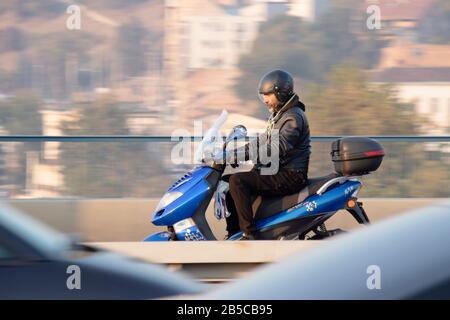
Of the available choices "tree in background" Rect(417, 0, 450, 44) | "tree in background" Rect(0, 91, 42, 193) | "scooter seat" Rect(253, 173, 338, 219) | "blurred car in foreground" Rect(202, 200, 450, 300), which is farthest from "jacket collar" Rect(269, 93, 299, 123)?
"tree in background" Rect(417, 0, 450, 44)

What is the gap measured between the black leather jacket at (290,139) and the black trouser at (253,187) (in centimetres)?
9

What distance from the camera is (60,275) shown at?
454 centimetres

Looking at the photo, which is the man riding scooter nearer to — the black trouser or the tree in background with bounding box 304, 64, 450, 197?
the black trouser

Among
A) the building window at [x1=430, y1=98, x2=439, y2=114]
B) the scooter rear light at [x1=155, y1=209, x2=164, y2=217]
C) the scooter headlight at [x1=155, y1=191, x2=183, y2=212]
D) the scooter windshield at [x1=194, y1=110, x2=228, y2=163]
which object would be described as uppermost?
the building window at [x1=430, y1=98, x2=439, y2=114]

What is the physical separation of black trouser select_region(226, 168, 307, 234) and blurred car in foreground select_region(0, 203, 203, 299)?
222 cm

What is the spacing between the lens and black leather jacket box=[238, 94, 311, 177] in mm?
7387

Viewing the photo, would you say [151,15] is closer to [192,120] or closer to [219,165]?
[192,120]

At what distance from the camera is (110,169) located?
9156 millimetres

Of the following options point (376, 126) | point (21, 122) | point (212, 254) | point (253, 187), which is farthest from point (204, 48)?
point (212, 254)

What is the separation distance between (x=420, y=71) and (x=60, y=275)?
43.0 ft

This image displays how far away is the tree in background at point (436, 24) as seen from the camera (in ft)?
54.6

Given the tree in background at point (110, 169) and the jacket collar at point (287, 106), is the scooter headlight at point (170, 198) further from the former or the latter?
the tree in background at point (110, 169)

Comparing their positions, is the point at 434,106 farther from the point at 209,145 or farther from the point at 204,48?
the point at 209,145

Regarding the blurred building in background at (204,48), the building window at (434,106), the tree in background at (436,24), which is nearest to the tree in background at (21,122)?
the blurred building in background at (204,48)
